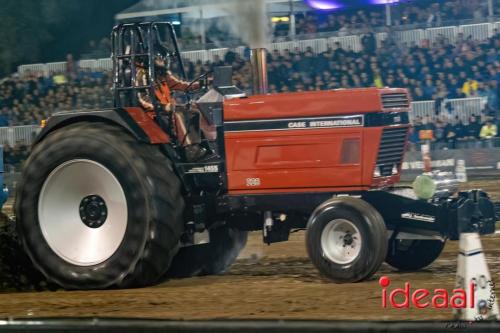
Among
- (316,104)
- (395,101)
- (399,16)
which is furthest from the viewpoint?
(399,16)

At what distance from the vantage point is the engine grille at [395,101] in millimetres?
7824

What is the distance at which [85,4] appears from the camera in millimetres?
23984

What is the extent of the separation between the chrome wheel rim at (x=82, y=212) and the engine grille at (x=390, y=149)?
2.18m

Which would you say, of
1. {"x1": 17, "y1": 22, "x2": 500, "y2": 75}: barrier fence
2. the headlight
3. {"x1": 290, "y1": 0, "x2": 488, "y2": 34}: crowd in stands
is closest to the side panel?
the headlight

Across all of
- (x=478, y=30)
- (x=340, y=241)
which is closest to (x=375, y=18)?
(x=478, y=30)

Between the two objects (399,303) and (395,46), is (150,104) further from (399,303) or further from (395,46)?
(395,46)

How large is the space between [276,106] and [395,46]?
15458 mm

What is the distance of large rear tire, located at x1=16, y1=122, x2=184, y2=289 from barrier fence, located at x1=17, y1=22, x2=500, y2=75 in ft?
51.6

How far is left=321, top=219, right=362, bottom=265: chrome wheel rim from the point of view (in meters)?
7.63

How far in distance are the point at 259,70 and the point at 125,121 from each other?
1281mm

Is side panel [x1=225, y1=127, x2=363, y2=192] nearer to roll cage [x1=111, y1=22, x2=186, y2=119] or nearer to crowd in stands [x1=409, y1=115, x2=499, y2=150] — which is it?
roll cage [x1=111, y1=22, x2=186, y2=119]

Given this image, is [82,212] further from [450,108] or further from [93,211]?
[450,108]

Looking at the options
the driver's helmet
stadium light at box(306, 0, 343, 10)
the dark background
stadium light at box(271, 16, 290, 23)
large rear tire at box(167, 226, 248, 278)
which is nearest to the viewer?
the driver's helmet

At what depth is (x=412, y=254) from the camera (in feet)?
28.4
